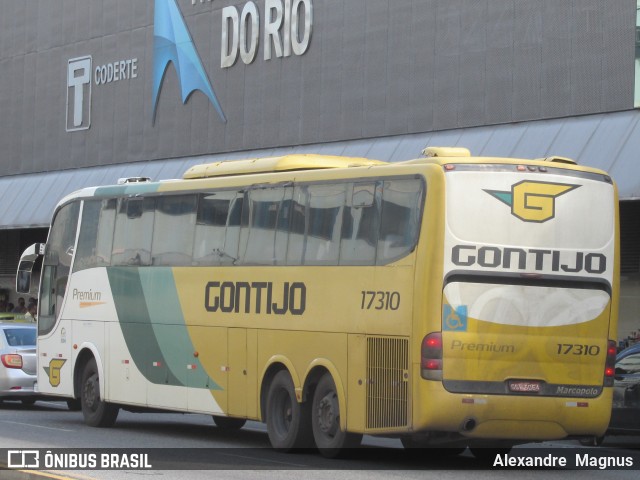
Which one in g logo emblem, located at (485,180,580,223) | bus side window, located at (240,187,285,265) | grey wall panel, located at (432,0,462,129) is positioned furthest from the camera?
grey wall panel, located at (432,0,462,129)

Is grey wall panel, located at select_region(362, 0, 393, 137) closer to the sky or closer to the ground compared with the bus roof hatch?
closer to the sky

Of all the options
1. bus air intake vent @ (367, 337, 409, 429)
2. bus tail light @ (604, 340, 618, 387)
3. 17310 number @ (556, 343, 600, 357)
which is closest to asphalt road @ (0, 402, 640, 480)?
bus air intake vent @ (367, 337, 409, 429)

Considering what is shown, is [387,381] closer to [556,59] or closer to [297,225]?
[297,225]

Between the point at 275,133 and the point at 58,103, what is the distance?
37.2ft

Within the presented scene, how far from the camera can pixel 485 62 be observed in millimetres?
27688

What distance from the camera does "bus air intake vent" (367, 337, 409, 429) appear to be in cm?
1476

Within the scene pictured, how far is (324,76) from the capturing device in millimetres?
32312

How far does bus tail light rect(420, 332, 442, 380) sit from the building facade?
31.9 ft

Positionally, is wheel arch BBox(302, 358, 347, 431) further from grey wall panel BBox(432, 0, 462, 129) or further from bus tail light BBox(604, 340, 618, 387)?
grey wall panel BBox(432, 0, 462, 129)

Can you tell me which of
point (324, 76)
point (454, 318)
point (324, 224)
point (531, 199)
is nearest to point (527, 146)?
point (324, 76)

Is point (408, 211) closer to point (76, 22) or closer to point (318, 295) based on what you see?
point (318, 295)

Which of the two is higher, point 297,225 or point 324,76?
point 324,76

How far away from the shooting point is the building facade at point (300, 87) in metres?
25.6

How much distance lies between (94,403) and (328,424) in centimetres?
623
